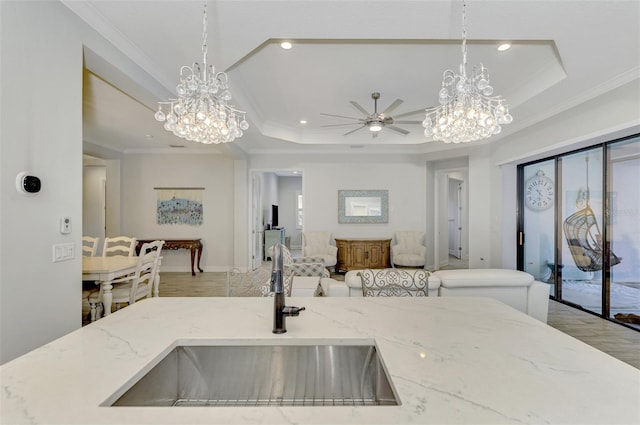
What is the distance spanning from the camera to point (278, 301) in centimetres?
116

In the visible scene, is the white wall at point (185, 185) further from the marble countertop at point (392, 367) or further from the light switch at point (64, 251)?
the marble countertop at point (392, 367)

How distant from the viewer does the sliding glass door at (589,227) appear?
3.58 m

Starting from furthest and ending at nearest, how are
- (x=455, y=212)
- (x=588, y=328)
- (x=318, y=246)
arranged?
(x=455, y=212)
(x=318, y=246)
(x=588, y=328)

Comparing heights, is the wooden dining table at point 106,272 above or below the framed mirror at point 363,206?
below

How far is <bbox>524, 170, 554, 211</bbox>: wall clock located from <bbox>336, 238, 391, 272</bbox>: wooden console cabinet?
2670 mm

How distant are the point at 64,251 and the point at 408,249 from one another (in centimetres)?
588

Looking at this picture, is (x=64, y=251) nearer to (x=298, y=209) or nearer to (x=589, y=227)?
(x=589, y=227)

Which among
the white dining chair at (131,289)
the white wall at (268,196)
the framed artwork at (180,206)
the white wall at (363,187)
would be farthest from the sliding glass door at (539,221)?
the framed artwork at (180,206)

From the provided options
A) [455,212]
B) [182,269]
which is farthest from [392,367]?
[455,212]

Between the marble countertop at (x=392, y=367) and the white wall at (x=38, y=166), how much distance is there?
0.74 metres

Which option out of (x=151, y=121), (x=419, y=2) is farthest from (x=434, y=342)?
(x=151, y=121)

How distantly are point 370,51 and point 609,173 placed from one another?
11.0 feet

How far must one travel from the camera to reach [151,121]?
4.85 m

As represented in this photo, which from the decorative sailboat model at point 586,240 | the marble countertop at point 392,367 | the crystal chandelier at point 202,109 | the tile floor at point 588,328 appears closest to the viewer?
the marble countertop at point 392,367
